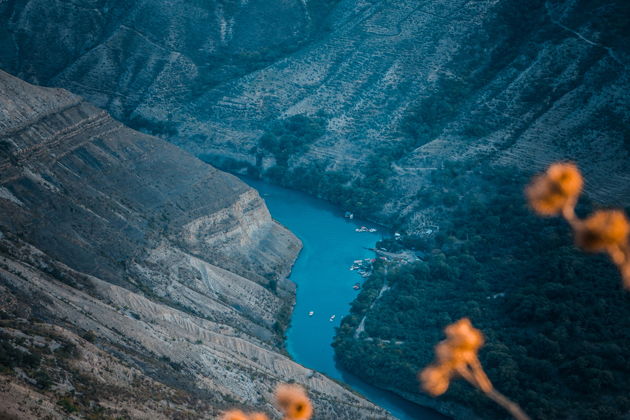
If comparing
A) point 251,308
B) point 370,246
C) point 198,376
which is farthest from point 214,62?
point 198,376

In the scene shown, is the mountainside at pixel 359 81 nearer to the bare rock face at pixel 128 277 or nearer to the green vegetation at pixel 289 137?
the green vegetation at pixel 289 137

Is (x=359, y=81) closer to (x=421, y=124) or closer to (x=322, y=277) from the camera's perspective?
(x=421, y=124)

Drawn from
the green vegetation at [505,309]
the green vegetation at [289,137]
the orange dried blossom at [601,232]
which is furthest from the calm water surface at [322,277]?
the orange dried blossom at [601,232]

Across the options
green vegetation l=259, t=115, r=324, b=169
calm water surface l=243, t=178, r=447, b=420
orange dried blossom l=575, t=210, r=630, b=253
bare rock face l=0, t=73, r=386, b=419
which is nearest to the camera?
orange dried blossom l=575, t=210, r=630, b=253

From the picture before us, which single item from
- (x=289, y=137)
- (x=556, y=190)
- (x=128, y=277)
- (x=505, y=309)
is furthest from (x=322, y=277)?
(x=556, y=190)

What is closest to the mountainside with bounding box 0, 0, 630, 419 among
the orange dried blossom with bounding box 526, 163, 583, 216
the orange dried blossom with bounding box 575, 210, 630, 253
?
the orange dried blossom with bounding box 575, 210, 630, 253

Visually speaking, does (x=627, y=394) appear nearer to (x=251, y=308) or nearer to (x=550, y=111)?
(x=251, y=308)

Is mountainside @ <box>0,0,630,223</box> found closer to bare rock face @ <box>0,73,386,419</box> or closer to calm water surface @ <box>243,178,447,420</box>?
calm water surface @ <box>243,178,447,420</box>
